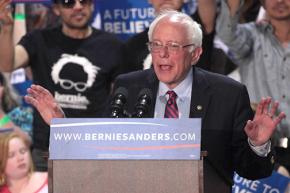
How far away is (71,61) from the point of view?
5066 mm

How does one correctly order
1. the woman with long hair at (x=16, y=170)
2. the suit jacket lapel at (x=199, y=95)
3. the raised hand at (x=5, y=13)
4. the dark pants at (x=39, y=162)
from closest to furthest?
the suit jacket lapel at (x=199, y=95) → the woman with long hair at (x=16, y=170) → the raised hand at (x=5, y=13) → the dark pants at (x=39, y=162)

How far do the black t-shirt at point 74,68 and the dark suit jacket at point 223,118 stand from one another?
151cm

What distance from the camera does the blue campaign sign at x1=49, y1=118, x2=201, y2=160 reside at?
2.58m

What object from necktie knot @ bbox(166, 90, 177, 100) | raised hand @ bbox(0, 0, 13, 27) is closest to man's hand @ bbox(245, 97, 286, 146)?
necktie knot @ bbox(166, 90, 177, 100)

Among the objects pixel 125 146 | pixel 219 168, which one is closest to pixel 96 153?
pixel 125 146

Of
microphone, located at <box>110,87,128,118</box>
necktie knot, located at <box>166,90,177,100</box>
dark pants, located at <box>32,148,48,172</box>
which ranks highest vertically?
microphone, located at <box>110,87,128,118</box>

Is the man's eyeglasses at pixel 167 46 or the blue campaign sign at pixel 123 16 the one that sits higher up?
the man's eyeglasses at pixel 167 46

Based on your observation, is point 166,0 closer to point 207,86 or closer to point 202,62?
point 202,62

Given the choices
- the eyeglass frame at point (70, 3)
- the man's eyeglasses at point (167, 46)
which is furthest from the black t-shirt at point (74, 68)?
the man's eyeglasses at point (167, 46)

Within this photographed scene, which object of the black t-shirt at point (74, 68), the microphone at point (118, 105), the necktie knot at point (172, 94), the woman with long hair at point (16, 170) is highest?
the microphone at point (118, 105)

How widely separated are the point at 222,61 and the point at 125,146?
2.76m

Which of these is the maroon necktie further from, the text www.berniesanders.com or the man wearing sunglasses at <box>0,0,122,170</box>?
the man wearing sunglasses at <box>0,0,122,170</box>

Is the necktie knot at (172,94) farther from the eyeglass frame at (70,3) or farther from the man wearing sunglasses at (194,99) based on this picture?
the eyeglass frame at (70,3)

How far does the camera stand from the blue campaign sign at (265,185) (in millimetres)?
4367
